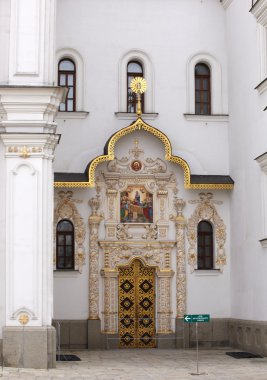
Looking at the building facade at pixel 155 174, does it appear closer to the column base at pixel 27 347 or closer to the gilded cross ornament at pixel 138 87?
the gilded cross ornament at pixel 138 87

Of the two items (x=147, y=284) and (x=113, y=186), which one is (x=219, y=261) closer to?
(x=147, y=284)

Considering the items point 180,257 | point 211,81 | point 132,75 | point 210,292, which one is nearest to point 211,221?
point 180,257

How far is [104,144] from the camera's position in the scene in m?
22.3

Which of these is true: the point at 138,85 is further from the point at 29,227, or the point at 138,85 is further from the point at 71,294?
the point at 29,227

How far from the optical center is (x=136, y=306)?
2208cm

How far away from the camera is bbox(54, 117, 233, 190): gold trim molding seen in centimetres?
2150

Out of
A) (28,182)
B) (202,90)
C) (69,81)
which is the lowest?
(28,182)

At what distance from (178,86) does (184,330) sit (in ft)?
22.9

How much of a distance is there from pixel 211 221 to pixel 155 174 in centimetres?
209

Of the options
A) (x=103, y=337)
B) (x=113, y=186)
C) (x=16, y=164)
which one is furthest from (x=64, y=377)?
(x=113, y=186)

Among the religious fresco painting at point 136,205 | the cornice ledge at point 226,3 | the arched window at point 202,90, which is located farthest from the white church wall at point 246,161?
the religious fresco painting at point 136,205

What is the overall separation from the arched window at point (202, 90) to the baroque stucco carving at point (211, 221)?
2.58 metres

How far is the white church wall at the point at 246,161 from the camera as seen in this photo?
65.0 ft

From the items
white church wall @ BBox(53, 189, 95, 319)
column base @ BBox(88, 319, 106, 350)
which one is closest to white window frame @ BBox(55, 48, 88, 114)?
white church wall @ BBox(53, 189, 95, 319)
